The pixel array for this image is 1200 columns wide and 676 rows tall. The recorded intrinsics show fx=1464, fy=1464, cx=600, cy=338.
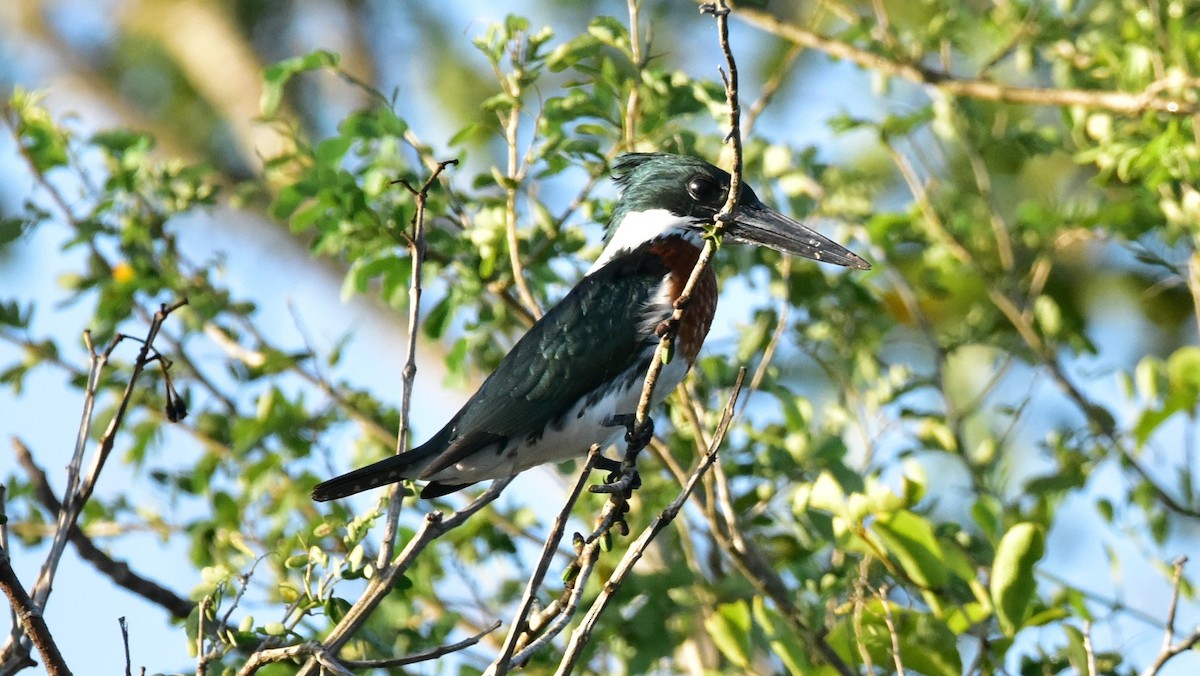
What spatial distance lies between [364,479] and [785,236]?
1200 mm

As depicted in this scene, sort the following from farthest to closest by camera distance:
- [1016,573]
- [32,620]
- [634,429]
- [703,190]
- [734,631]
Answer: [703,190], [734,631], [1016,573], [634,429], [32,620]

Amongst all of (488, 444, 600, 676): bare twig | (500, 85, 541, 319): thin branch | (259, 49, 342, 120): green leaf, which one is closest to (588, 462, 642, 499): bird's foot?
(488, 444, 600, 676): bare twig

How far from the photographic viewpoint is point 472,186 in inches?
155

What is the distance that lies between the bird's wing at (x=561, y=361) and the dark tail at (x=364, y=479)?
176 millimetres

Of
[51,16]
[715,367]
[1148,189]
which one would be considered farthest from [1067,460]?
[51,16]

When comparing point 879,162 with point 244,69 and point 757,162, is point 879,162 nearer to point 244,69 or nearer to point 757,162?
point 757,162

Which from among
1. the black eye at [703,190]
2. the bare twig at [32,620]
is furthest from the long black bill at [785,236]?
the bare twig at [32,620]

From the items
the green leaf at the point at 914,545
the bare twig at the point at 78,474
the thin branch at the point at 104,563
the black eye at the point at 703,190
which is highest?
the black eye at the point at 703,190

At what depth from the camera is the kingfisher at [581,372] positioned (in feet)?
11.0

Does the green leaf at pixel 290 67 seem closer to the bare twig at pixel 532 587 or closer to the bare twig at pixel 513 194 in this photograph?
the bare twig at pixel 513 194

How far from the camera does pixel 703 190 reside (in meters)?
3.86

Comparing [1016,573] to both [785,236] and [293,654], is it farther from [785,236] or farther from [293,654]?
[293,654]

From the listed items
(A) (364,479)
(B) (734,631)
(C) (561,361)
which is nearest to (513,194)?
(C) (561,361)

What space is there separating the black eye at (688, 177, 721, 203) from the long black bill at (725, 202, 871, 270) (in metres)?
0.17
